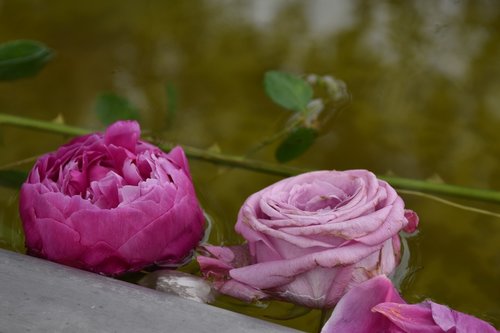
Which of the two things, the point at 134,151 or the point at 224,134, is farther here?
the point at 224,134

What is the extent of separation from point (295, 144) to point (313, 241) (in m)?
0.27

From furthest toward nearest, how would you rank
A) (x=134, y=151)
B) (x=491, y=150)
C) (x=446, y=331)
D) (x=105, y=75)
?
(x=105, y=75) < (x=491, y=150) < (x=134, y=151) < (x=446, y=331)

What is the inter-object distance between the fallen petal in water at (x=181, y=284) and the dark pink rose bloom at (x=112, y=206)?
13 millimetres

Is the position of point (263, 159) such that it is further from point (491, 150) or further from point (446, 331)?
point (446, 331)

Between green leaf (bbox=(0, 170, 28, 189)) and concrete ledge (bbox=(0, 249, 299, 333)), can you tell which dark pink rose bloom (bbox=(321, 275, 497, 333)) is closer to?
concrete ledge (bbox=(0, 249, 299, 333))

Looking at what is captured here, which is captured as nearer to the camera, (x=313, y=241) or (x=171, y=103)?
(x=313, y=241)

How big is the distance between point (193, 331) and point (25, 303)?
0.11 m

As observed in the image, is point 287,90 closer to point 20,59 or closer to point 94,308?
point 20,59

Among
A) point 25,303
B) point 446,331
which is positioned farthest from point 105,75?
point 446,331

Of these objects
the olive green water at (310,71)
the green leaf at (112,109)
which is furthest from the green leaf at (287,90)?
the green leaf at (112,109)

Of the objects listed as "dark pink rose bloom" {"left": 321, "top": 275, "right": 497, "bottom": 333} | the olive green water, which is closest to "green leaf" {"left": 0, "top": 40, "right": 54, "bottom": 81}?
the olive green water

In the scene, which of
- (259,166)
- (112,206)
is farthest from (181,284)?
(259,166)

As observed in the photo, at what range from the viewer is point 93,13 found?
105 cm

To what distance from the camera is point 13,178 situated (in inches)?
31.5
